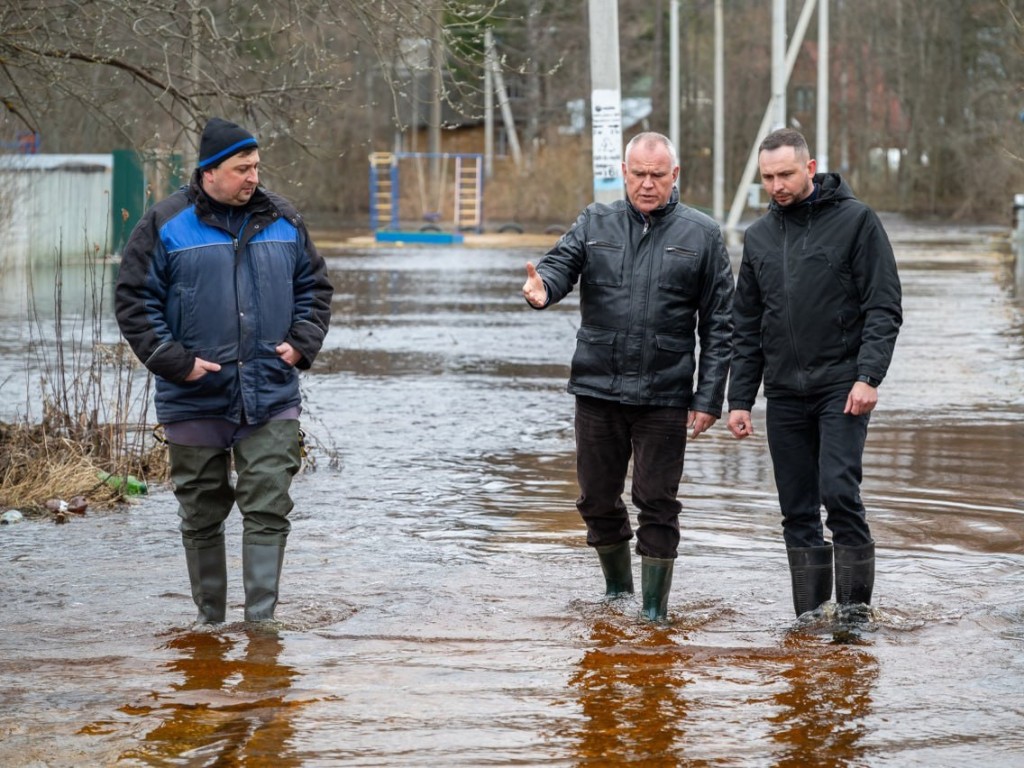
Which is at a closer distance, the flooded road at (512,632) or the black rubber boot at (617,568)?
the flooded road at (512,632)

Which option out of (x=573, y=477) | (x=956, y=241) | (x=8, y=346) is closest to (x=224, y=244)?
(x=573, y=477)

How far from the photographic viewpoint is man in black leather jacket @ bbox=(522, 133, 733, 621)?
626 cm

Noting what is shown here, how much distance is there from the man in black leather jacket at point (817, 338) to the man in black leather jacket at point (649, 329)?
0.16m

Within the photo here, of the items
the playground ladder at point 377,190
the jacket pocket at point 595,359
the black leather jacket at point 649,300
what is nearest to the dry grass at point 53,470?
the jacket pocket at point 595,359

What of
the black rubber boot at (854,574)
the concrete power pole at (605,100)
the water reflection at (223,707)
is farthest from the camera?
the concrete power pole at (605,100)

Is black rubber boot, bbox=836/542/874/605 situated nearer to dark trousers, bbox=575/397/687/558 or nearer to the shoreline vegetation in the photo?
dark trousers, bbox=575/397/687/558

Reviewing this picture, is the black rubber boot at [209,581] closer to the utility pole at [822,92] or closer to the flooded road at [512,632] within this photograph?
the flooded road at [512,632]

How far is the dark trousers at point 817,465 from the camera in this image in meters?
6.13

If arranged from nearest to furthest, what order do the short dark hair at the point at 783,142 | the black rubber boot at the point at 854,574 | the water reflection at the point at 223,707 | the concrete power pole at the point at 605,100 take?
the water reflection at the point at 223,707, the short dark hair at the point at 783,142, the black rubber boot at the point at 854,574, the concrete power pole at the point at 605,100

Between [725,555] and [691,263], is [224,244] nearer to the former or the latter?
[691,263]

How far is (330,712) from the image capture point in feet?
17.1

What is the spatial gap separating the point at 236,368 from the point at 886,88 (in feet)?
209

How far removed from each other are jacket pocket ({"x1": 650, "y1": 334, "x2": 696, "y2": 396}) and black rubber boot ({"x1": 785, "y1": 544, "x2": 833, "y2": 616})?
0.78 meters

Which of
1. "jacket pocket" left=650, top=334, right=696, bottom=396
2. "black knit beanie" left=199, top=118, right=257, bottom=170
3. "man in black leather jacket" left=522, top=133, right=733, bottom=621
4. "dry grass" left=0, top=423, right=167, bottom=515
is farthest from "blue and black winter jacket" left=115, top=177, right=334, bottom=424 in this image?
"dry grass" left=0, top=423, right=167, bottom=515
